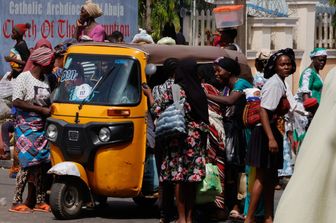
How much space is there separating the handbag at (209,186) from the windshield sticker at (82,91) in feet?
4.64

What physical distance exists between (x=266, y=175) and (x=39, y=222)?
235 cm

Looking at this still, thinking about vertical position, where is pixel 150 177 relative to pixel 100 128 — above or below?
below

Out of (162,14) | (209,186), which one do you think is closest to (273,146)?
(209,186)

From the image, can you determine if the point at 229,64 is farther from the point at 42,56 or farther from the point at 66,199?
the point at 66,199

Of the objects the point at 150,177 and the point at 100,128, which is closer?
the point at 100,128

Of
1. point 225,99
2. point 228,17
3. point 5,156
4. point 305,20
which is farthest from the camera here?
point 305,20

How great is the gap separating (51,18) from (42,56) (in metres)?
7.50

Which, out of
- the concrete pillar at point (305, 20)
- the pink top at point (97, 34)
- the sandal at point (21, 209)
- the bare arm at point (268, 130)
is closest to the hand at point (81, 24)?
the pink top at point (97, 34)

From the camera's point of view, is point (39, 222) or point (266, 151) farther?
point (39, 222)

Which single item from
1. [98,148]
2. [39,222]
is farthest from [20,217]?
[98,148]

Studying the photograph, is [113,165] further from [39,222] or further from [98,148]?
[39,222]

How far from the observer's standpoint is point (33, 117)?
10758 millimetres

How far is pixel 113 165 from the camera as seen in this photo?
1009cm

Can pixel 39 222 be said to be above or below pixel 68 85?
below
